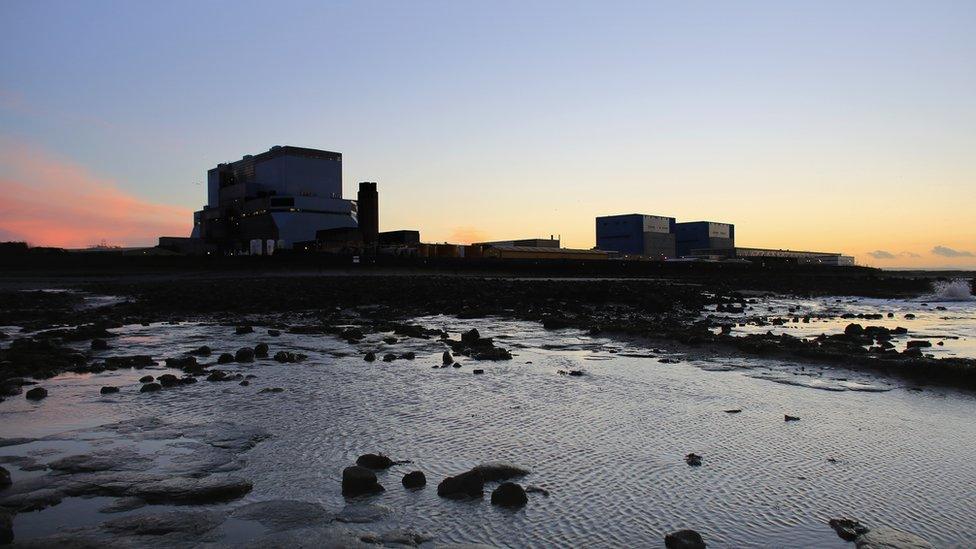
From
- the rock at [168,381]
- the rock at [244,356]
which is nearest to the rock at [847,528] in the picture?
the rock at [168,381]

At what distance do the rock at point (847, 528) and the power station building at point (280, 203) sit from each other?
103 metres

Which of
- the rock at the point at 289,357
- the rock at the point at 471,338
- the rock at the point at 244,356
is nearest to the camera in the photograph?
the rock at the point at 244,356

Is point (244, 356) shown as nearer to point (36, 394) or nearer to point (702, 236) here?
point (36, 394)

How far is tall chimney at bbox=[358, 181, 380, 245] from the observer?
301 ft

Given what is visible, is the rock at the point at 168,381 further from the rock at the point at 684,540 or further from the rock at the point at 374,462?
the rock at the point at 684,540

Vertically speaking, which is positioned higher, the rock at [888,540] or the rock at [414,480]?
the rock at [414,480]

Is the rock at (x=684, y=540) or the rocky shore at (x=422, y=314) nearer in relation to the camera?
the rock at (x=684, y=540)

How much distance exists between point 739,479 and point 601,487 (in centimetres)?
138

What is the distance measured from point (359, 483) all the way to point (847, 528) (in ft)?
12.9

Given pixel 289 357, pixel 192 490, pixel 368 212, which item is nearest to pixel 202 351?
pixel 289 357

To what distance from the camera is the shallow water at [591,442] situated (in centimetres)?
487

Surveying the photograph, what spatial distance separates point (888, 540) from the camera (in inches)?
179

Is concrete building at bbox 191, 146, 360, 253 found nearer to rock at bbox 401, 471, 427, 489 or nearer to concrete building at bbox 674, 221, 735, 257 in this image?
concrete building at bbox 674, 221, 735, 257

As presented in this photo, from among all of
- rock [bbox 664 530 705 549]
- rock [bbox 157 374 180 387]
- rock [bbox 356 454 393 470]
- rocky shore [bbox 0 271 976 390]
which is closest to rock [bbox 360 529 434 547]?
rock [bbox 356 454 393 470]
